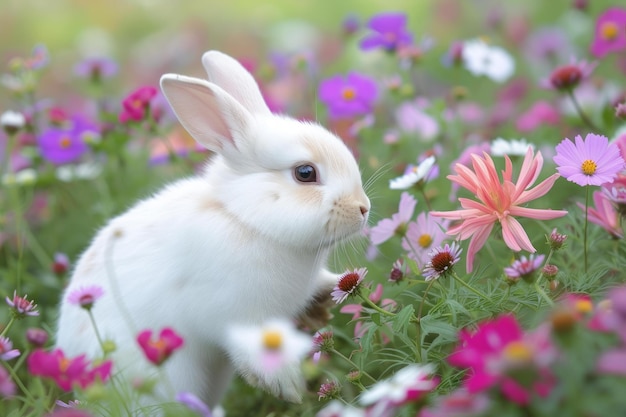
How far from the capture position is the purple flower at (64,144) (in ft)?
10.1

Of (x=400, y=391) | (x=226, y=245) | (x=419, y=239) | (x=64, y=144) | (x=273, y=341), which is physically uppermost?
(x=273, y=341)

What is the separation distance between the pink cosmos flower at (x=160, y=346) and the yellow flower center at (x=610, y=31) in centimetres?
210

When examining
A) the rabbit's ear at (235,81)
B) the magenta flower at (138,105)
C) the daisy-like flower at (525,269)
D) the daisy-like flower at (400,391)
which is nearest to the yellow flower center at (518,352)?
the daisy-like flower at (400,391)

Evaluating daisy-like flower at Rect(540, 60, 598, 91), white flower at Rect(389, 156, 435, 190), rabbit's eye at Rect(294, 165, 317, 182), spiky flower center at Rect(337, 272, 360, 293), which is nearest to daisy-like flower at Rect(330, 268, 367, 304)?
spiky flower center at Rect(337, 272, 360, 293)

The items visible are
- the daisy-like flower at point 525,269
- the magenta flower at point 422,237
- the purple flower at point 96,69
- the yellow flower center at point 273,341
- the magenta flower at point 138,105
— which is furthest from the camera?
the purple flower at point 96,69

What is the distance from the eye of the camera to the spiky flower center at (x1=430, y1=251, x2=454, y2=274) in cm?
172

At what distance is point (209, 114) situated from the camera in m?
1.97

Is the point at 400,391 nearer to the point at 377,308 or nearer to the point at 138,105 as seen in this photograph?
the point at 377,308

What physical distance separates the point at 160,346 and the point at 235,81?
0.98 metres

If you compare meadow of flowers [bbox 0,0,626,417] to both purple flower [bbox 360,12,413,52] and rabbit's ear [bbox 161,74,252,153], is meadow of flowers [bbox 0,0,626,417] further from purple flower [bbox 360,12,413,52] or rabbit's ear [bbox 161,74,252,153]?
rabbit's ear [bbox 161,74,252,153]

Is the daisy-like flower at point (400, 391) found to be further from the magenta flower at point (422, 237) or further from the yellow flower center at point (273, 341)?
the magenta flower at point (422, 237)

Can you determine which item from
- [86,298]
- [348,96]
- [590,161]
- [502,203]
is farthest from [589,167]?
[348,96]

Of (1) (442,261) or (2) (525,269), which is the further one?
(1) (442,261)

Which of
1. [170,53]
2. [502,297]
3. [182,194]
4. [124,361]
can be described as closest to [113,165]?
[182,194]
